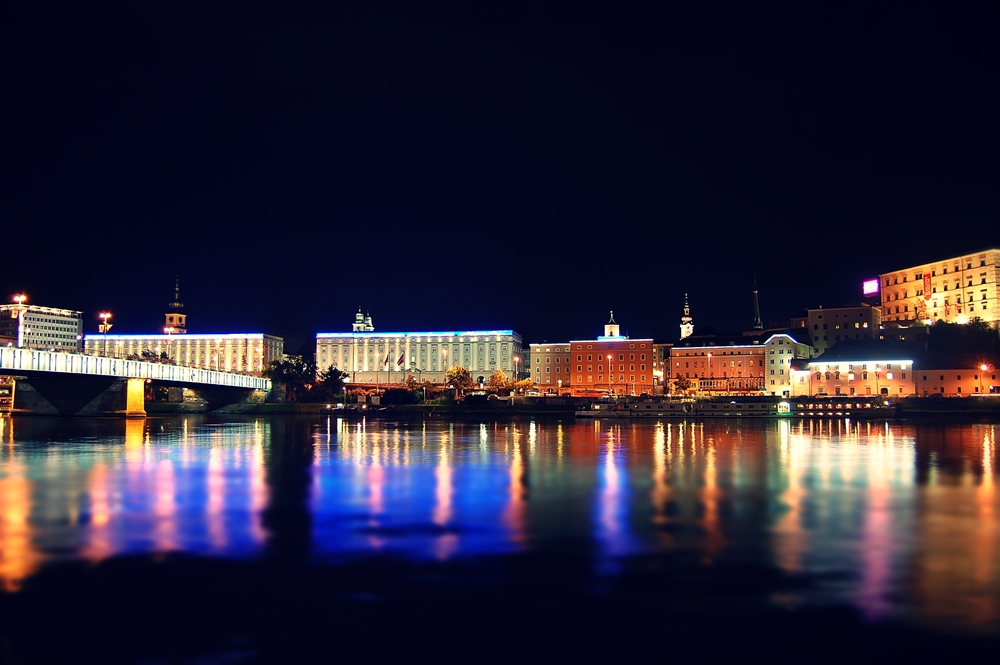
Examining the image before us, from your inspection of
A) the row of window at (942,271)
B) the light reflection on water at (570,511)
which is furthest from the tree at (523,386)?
the light reflection on water at (570,511)

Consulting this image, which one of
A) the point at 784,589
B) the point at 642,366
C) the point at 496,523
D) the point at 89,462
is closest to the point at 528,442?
the point at 89,462

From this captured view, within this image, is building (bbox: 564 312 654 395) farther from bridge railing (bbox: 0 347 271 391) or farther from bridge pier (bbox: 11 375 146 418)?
bridge pier (bbox: 11 375 146 418)

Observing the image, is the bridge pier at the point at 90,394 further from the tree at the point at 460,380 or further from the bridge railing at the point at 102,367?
the tree at the point at 460,380

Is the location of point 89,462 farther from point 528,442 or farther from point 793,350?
point 793,350

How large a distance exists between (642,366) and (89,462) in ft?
444

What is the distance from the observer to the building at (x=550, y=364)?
162750mm

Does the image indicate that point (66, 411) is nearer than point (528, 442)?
No

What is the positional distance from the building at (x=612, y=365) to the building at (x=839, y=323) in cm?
3164

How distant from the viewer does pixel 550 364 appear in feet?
538

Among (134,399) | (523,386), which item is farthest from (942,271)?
(134,399)

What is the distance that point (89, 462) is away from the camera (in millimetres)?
31094

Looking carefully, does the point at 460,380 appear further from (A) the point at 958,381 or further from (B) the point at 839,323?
(A) the point at 958,381

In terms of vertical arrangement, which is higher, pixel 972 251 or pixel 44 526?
pixel 972 251

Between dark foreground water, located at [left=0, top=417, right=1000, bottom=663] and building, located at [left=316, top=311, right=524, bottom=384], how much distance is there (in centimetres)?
15698
